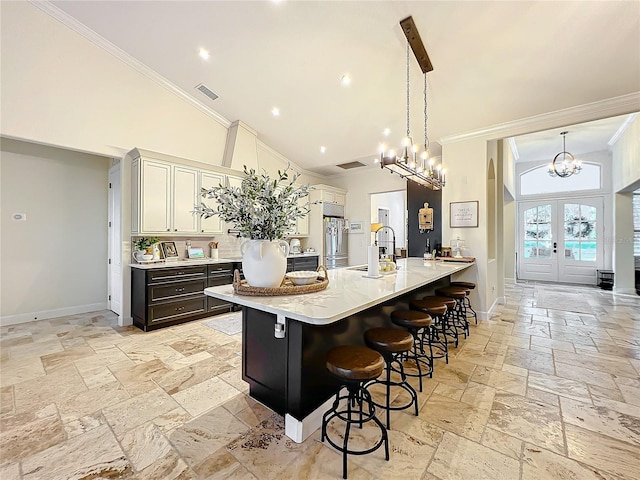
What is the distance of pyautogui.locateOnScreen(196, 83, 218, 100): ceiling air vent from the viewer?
440 cm

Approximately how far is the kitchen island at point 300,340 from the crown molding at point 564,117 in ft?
11.4

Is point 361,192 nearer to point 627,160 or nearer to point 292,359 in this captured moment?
point 627,160

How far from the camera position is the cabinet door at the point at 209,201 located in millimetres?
4910

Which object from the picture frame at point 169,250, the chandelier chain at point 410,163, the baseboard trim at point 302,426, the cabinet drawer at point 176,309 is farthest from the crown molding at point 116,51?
the baseboard trim at point 302,426

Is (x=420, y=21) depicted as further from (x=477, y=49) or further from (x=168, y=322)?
(x=168, y=322)

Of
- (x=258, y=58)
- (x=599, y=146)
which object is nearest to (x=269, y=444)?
(x=258, y=58)

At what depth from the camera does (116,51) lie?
3822 millimetres

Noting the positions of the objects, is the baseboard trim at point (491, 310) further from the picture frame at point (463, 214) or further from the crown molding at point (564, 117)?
the crown molding at point (564, 117)

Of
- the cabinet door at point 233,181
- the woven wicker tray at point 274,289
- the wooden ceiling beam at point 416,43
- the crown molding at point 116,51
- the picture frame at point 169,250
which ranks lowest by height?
the woven wicker tray at point 274,289

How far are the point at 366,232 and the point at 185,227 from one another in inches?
173

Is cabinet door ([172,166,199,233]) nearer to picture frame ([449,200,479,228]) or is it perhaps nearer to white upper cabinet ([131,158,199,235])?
white upper cabinet ([131,158,199,235])

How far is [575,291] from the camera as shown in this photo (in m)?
6.71

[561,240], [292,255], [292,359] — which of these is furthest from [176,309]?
[561,240]

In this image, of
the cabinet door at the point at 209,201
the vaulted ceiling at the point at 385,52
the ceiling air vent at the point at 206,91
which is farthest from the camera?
the cabinet door at the point at 209,201
